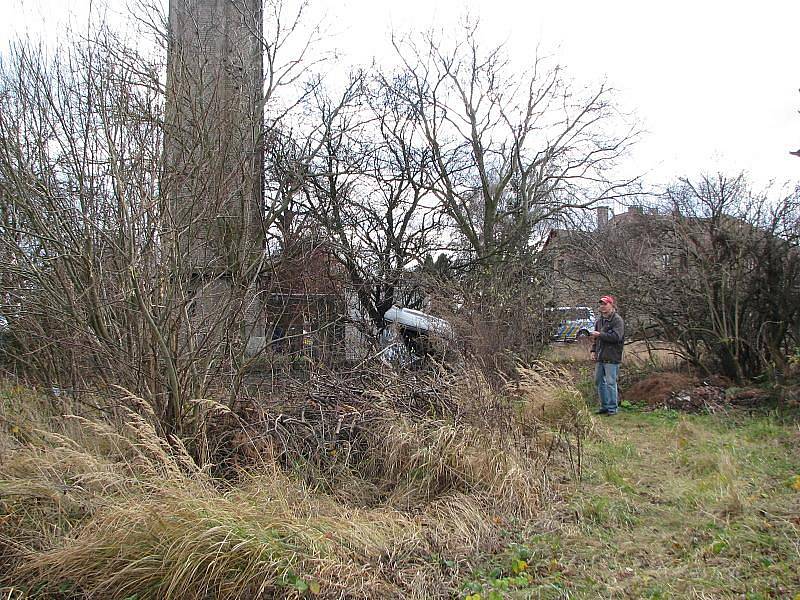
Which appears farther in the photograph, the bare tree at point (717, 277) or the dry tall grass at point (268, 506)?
the bare tree at point (717, 277)

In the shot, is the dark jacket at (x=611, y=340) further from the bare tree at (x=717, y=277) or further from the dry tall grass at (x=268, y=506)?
the dry tall grass at (x=268, y=506)

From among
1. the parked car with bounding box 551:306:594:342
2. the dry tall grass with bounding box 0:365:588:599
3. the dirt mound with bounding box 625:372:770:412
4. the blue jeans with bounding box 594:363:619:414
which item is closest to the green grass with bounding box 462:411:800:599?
the dry tall grass with bounding box 0:365:588:599

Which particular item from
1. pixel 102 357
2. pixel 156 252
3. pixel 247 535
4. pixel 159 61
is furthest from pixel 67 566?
pixel 159 61

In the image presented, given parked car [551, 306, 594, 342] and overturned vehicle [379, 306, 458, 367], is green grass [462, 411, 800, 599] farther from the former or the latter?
parked car [551, 306, 594, 342]

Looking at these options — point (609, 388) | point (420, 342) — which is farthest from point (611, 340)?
point (420, 342)

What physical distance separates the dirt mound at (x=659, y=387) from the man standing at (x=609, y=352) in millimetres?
619

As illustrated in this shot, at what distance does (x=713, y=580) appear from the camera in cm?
318

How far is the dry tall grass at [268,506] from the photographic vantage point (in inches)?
123

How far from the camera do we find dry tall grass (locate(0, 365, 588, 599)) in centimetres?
312

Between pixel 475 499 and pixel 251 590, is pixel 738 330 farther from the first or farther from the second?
pixel 251 590

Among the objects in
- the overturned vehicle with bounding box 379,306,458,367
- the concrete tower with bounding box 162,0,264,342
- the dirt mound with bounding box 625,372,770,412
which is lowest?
the dirt mound with bounding box 625,372,770,412

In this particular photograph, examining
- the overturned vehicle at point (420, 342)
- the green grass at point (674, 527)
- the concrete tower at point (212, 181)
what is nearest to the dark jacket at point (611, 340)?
the overturned vehicle at point (420, 342)

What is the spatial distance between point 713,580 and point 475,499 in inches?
60.8

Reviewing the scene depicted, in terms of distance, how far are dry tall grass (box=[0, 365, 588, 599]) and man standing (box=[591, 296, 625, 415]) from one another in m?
3.01
